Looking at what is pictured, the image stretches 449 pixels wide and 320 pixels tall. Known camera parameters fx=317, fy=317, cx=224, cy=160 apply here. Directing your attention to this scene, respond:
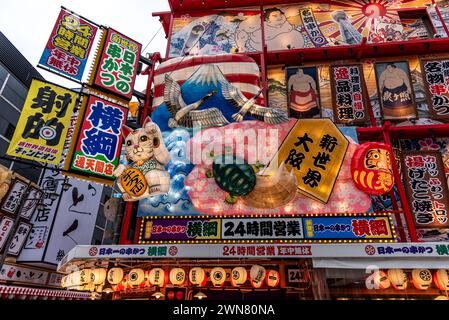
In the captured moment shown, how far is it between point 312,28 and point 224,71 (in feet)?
21.7

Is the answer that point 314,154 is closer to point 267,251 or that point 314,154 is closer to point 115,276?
point 267,251

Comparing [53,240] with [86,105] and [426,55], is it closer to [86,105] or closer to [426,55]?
[86,105]

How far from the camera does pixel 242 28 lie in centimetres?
1825

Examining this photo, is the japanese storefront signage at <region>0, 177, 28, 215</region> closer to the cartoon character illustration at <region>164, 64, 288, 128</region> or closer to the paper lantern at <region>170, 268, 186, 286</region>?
the cartoon character illustration at <region>164, 64, 288, 128</region>

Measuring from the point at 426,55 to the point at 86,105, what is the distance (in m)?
16.3

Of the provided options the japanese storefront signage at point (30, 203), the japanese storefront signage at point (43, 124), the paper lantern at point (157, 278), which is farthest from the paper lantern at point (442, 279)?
the japanese storefront signage at point (30, 203)

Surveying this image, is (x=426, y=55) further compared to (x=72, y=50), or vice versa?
(x=426, y=55)

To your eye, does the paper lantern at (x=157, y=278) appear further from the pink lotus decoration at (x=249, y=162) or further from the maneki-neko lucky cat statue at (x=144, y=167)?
the pink lotus decoration at (x=249, y=162)

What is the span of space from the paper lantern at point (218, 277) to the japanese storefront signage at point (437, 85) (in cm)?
1143

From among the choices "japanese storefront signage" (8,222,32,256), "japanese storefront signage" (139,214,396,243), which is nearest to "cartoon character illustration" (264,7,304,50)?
"japanese storefront signage" (139,214,396,243)

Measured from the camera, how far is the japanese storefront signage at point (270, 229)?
10977 millimetres

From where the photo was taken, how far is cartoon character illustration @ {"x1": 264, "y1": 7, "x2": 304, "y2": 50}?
17.4m

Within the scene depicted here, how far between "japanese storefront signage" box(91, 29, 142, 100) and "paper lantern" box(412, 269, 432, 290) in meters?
12.1

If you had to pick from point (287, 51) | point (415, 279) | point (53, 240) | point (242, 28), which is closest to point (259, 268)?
point (415, 279)
